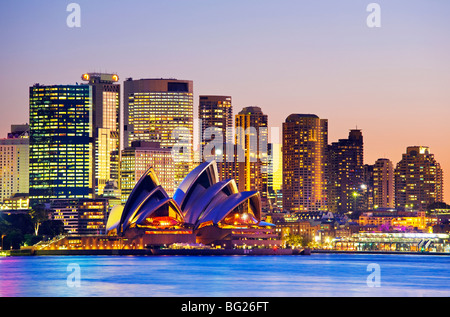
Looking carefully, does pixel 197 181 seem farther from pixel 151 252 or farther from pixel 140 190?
pixel 151 252

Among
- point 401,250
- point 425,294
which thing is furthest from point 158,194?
point 425,294

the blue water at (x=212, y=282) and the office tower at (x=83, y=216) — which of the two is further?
the office tower at (x=83, y=216)

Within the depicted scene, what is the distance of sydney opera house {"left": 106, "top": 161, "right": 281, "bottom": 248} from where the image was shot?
148 meters

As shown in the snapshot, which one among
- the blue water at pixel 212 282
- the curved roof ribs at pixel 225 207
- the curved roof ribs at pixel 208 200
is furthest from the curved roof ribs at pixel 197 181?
the blue water at pixel 212 282

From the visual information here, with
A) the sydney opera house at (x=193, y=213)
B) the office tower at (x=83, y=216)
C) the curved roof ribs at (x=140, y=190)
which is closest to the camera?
the curved roof ribs at (x=140, y=190)

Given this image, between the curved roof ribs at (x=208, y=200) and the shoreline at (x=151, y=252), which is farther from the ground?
the curved roof ribs at (x=208, y=200)

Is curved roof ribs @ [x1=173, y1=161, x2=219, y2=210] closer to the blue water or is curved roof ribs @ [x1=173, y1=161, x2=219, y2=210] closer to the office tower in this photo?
the blue water

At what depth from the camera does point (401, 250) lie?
199000 mm

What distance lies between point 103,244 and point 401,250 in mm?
68953

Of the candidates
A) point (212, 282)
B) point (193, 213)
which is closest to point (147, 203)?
point (193, 213)

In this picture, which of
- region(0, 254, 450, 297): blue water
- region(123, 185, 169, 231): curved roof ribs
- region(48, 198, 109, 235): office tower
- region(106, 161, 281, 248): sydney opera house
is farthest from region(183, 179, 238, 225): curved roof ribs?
region(48, 198, 109, 235): office tower

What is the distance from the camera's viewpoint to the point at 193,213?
152 m

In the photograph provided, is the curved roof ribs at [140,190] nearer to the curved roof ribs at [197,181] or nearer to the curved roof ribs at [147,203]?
the curved roof ribs at [147,203]

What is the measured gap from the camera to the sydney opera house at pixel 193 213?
148000 mm
